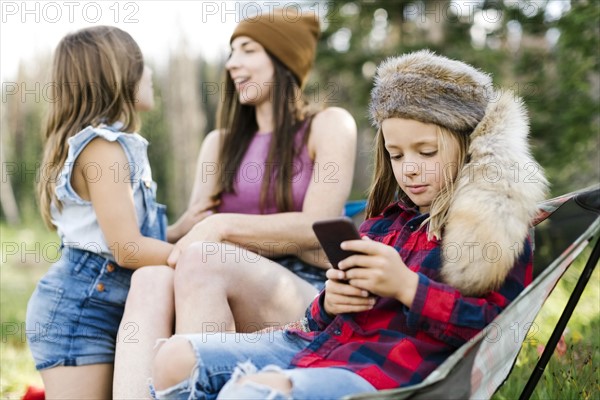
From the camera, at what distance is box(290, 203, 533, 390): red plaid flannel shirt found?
1.54m

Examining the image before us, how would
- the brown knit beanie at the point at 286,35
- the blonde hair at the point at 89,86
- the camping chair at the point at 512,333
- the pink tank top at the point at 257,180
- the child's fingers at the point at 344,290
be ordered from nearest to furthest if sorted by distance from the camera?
the camping chair at the point at 512,333
the child's fingers at the point at 344,290
the blonde hair at the point at 89,86
the pink tank top at the point at 257,180
the brown knit beanie at the point at 286,35

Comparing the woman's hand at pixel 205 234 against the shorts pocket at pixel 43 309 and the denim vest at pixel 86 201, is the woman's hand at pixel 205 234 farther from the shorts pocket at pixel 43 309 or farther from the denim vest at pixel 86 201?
the shorts pocket at pixel 43 309

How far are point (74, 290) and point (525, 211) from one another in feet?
5.11

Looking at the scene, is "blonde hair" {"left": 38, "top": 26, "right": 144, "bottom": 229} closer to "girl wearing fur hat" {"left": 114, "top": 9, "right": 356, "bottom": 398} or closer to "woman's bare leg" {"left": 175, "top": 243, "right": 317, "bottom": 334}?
"girl wearing fur hat" {"left": 114, "top": 9, "right": 356, "bottom": 398}

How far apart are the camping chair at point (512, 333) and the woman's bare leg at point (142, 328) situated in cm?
99

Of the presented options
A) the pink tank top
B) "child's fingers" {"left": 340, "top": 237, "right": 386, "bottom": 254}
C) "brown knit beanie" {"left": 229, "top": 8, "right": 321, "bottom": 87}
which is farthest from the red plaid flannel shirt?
"brown knit beanie" {"left": 229, "top": 8, "right": 321, "bottom": 87}

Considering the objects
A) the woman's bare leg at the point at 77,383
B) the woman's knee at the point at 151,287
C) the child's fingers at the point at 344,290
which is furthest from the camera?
the woman's bare leg at the point at 77,383

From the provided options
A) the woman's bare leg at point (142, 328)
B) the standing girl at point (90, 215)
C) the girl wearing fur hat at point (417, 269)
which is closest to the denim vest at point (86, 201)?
the standing girl at point (90, 215)

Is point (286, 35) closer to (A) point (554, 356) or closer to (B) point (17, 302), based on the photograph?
(A) point (554, 356)

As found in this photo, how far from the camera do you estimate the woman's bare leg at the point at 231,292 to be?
6.69 feet

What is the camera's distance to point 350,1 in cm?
680

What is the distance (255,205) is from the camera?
282cm

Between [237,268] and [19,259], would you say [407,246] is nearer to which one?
[237,268]

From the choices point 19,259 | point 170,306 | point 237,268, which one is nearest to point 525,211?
point 237,268
